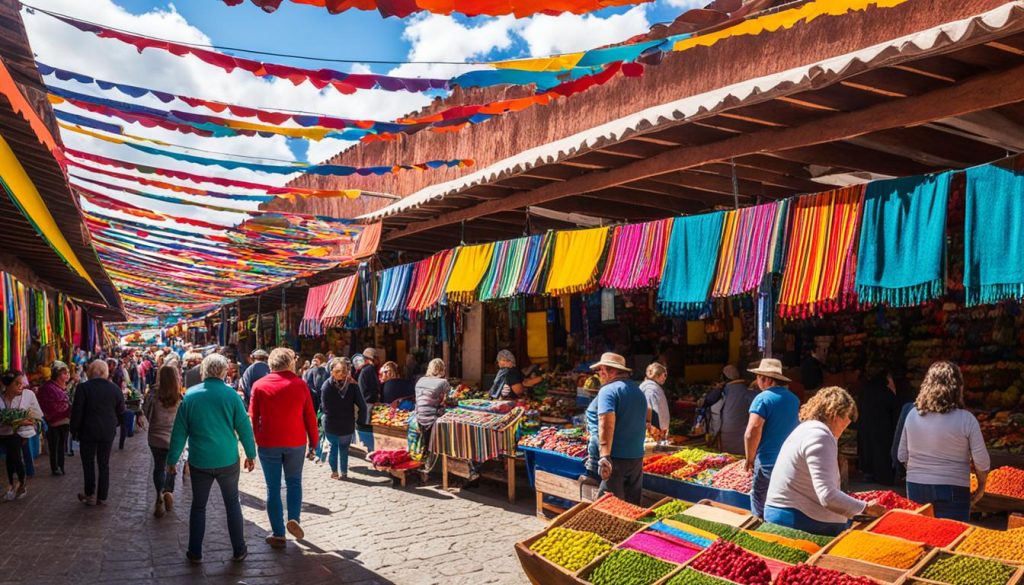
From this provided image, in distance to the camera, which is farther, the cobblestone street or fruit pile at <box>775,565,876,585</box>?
the cobblestone street

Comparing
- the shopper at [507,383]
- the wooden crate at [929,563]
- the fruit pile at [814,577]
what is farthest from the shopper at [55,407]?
the wooden crate at [929,563]

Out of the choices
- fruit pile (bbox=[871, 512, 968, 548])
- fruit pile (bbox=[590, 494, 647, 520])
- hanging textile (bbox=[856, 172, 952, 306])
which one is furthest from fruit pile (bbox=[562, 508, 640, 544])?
hanging textile (bbox=[856, 172, 952, 306])

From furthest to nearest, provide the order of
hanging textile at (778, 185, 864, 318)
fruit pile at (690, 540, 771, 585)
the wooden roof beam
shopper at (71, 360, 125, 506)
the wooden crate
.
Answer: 1. shopper at (71, 360, 125, 506)
2. hanging textile at (778, 185, 864, 318)
3. the wooden roof beam
4. fruit pile at (690, 540, 771, 585)
5. the wooden crate

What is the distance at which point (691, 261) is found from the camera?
285 inches

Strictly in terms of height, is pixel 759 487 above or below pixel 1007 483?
above

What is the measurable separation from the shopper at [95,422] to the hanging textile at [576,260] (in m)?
5.36

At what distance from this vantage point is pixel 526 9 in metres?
3.34

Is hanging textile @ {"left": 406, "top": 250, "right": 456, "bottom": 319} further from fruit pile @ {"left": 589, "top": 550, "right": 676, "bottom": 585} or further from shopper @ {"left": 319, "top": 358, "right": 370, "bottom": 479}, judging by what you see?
fruit pile @ {"left": 589, "top": 550, "right": 676, "bottom": 585}

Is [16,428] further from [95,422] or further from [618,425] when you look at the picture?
[618,425]

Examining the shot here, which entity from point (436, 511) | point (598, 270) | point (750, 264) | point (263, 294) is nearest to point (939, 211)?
point (750, 264)

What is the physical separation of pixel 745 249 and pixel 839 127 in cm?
126

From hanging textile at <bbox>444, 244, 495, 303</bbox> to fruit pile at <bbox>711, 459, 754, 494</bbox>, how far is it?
4253mm

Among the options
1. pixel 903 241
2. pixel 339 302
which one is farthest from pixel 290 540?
pixel 339 302

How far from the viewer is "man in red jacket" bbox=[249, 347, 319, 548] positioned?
23.4ft
